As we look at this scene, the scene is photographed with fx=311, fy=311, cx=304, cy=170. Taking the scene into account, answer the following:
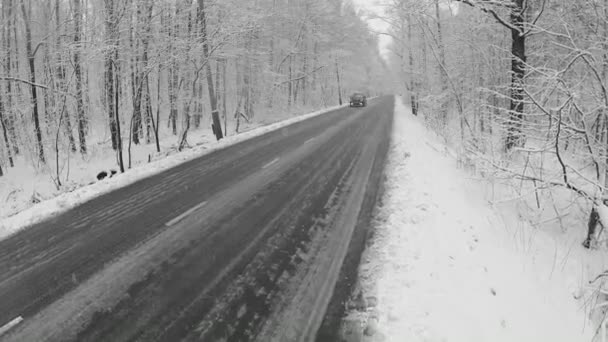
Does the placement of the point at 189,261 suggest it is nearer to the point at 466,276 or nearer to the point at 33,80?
the point at 466,276

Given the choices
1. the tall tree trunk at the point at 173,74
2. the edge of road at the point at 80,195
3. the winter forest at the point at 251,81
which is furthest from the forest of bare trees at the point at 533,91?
the tall tree trunk at the point at 173,74

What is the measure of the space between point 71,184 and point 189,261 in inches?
403

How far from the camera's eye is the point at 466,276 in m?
4.19

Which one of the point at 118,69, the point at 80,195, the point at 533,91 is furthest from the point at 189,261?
the point at 118,69

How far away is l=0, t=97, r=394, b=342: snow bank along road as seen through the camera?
3.34 metres

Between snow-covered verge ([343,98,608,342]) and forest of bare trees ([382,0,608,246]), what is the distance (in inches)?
34.5

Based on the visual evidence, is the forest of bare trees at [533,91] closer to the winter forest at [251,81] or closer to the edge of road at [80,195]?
the winter forest at [251,81]

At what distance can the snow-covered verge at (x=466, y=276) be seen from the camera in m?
3.36

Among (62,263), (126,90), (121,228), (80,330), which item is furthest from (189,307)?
(126,90)

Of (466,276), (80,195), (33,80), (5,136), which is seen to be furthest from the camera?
(5,136)

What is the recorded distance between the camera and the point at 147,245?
4.95m

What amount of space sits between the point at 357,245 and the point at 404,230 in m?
1.02

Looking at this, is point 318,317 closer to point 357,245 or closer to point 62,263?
point 357,245

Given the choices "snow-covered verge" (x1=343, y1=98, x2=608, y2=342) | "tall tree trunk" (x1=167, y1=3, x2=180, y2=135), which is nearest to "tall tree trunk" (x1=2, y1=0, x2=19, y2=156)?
"tall tree trunk" (x1=167, y1=3, x2=180, y2=135)
